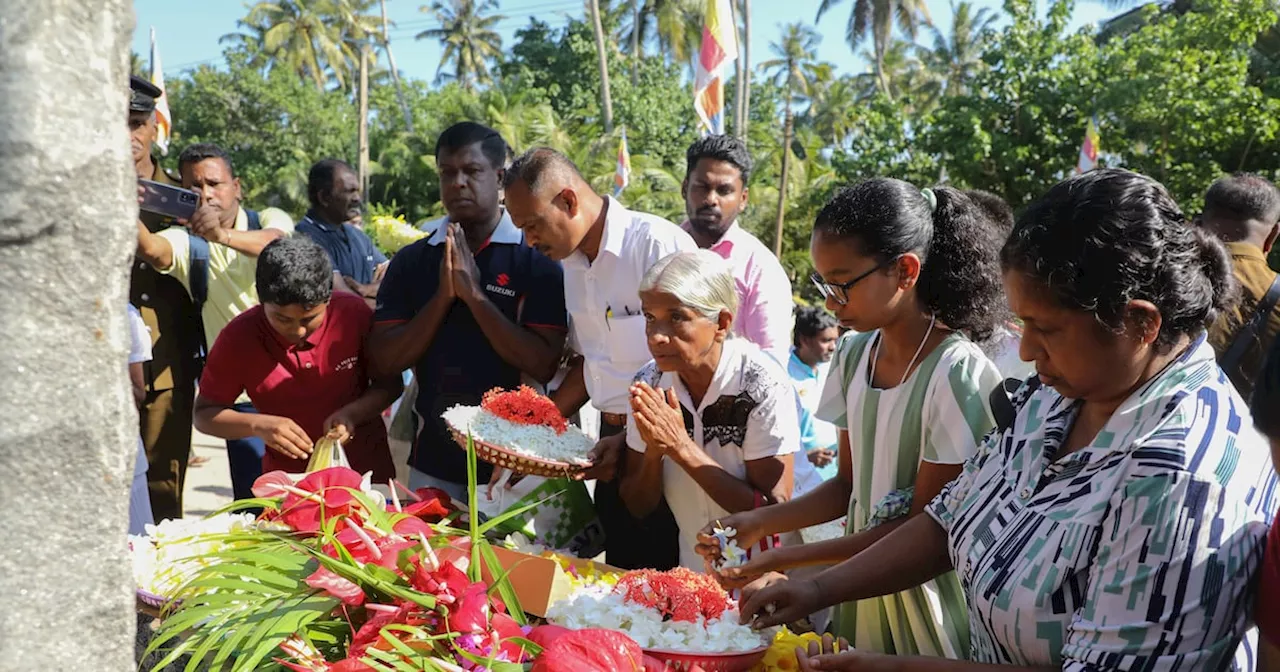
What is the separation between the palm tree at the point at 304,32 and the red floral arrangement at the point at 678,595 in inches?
1640

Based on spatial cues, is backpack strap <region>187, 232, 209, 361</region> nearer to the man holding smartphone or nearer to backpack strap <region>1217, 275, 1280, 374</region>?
the man holding smartphone

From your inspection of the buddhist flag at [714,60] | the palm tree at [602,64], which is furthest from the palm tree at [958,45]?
the buddhist flag at [714,60]

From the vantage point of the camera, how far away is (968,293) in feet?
7.18

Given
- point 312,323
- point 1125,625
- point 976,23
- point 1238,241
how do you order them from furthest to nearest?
point 976,23 < point 1238,241 < point 312,323 < point 1125,625

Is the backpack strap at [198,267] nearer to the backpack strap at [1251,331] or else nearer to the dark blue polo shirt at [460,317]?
the dark blue polo shirt at [460,317]

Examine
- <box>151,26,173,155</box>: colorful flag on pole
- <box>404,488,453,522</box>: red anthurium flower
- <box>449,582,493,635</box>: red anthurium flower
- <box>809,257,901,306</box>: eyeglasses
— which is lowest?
<box>404,488,453,522</box>: red anthurium flower

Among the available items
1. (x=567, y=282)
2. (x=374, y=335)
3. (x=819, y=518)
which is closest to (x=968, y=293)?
(x=819, y=518)

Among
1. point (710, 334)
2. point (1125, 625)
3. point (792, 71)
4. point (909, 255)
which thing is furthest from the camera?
point (792, 71)

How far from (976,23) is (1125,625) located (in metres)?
43.4

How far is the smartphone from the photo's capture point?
12.6 ft

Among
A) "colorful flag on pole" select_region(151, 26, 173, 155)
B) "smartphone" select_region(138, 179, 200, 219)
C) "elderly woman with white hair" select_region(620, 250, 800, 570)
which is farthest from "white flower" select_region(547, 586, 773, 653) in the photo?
"colorful flag on pole" select_region(151, 26, 173, 155)

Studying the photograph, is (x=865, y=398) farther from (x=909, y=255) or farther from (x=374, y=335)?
(x=374, y=335)

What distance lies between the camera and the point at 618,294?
3.41m

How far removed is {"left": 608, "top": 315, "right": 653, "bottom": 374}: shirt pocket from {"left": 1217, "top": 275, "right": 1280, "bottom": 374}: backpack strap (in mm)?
1947
